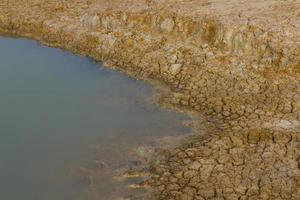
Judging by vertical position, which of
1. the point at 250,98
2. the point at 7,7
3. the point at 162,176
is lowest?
the point at 162,176

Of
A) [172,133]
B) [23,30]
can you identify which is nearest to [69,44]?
[23,30]

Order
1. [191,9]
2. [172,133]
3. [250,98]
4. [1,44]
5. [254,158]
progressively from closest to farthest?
[254,158] < [172,133] < [250,98] < [191,9] < [1,44]

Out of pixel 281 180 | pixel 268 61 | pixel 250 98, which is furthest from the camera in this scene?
pixel 268 61

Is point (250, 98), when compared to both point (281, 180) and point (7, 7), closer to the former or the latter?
point (281, 180)

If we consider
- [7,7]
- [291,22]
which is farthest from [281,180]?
[7,7]

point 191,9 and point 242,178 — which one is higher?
point 191,9

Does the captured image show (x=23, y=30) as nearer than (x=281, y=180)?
No
